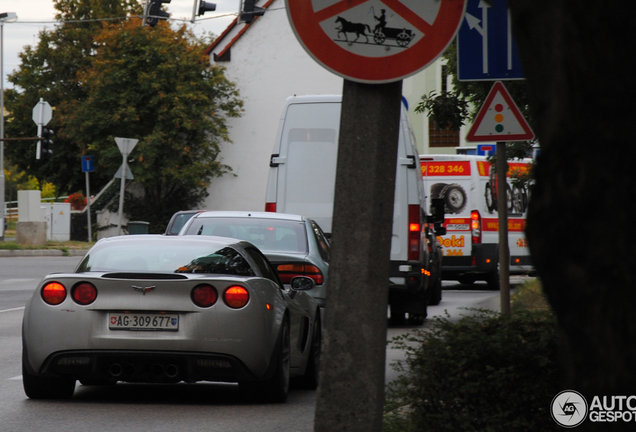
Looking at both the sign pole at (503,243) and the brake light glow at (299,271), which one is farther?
the brake light glow at (299,271)

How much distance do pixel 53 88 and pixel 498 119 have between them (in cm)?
5015

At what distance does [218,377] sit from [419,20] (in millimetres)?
4244

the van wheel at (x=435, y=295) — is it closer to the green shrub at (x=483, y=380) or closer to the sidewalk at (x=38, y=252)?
the green shrub at (x=483, y=380)

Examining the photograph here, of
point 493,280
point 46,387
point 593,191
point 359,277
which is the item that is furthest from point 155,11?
point 593,191

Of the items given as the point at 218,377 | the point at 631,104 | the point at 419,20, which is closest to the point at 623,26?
the point at 631,104

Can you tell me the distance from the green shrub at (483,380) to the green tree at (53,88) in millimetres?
52017

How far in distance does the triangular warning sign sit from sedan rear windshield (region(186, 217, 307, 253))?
11.3 ft

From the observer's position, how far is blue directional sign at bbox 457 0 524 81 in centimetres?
750

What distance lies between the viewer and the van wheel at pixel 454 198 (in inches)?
861

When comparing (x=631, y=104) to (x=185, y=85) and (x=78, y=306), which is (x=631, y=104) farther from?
(x=185, y=85)

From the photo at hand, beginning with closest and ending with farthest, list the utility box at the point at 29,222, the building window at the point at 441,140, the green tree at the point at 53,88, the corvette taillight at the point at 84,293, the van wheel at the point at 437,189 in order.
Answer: the corvette taillight at the point at 84,293 < the van wheel at the point at 437,189 < the utility box at the point at 29,222 < the building window at the point at 441,140 < the green tree at the point at 53,88

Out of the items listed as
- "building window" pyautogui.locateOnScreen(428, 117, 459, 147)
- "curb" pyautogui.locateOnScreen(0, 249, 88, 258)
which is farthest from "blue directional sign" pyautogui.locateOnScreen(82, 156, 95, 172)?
"building window" pyautogui.locateOnScreen(428, 117, 459, 147)

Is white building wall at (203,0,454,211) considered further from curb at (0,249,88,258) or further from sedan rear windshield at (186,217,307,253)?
sedan rear windshield at (186,217,307,253)

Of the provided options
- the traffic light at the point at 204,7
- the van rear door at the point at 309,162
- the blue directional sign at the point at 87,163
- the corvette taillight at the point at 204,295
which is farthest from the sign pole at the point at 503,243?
the blue directional sign at the point at 87,163
